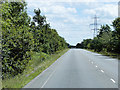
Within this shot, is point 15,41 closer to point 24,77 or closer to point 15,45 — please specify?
point 15,45

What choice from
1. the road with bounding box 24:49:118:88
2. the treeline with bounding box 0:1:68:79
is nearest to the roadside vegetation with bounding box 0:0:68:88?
the treeline with bounding box 0:1:68:79

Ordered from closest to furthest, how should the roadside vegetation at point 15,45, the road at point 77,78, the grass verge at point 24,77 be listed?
the grass verge at point 24,77 < the road at point 77,78 < the roadside vegetation at point 15,45

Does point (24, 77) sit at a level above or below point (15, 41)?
below

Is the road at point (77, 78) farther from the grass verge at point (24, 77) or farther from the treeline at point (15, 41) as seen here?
the treeline at point (15, 41)

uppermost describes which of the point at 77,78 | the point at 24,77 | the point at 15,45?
the point at 15,45

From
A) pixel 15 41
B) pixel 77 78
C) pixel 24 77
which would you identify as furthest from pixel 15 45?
pixel 77 78

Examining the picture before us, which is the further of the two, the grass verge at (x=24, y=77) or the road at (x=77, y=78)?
the road at (x=77, y=78)

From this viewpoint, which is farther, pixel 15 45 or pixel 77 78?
pixel 77 78

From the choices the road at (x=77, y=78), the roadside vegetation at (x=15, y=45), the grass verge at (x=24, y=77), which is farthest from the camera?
the roadside vegetation at (x=15, y=45)

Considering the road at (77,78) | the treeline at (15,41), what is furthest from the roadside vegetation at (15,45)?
the road at (77,78)

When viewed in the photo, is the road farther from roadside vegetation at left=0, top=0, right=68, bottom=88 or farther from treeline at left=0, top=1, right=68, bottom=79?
treeline at left=0, top=1, right=68, bottom=79

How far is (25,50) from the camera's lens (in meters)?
15.0

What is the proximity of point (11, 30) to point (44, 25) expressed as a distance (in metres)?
25.1

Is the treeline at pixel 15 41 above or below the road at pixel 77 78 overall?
above
